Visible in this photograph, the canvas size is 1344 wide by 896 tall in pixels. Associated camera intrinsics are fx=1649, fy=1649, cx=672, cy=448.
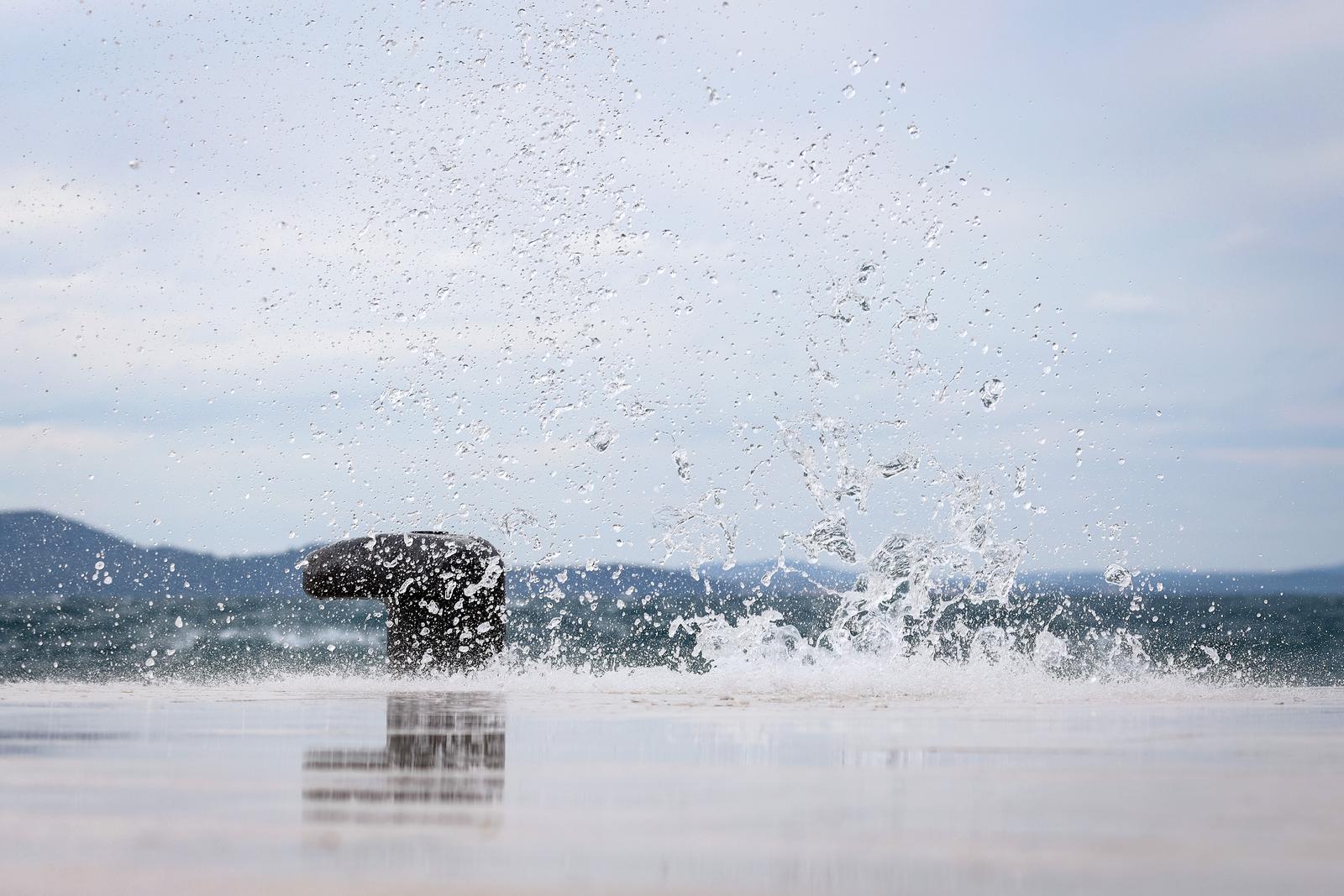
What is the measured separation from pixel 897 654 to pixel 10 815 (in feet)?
20.8

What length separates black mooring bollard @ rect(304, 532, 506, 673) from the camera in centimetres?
847

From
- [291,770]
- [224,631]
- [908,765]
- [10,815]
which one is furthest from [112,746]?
[224,631]

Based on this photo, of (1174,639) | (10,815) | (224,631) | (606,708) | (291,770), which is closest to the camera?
(10,815)

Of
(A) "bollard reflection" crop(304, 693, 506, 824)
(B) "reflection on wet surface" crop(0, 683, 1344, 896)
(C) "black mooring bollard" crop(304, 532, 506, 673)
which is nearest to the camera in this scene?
(B) "reflection on wet surface" crop(0, 683, 1344, 896)

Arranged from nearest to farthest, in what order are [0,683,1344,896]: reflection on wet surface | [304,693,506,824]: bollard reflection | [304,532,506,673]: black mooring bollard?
[0,683,1344,896]: reflection on wet surface < [304,693,506,824]: bollard reflection < [304,532,506,673]: black mooring bollard

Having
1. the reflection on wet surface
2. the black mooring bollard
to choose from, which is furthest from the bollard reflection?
the black mooring bollard

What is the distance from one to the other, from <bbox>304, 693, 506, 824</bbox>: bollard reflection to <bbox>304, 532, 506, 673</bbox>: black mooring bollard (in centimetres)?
264

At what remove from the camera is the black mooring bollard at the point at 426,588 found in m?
8.47

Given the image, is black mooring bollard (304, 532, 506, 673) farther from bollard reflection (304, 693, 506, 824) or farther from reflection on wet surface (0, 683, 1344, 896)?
bollard reflection (304, 693, 506, 824)

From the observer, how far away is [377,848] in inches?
110

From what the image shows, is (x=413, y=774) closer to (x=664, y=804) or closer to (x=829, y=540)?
(x=664, y=804)

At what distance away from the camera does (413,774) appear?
155 inches

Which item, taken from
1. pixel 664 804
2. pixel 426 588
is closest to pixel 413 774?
pixel 664 804

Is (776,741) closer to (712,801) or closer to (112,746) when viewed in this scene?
(712,801)
